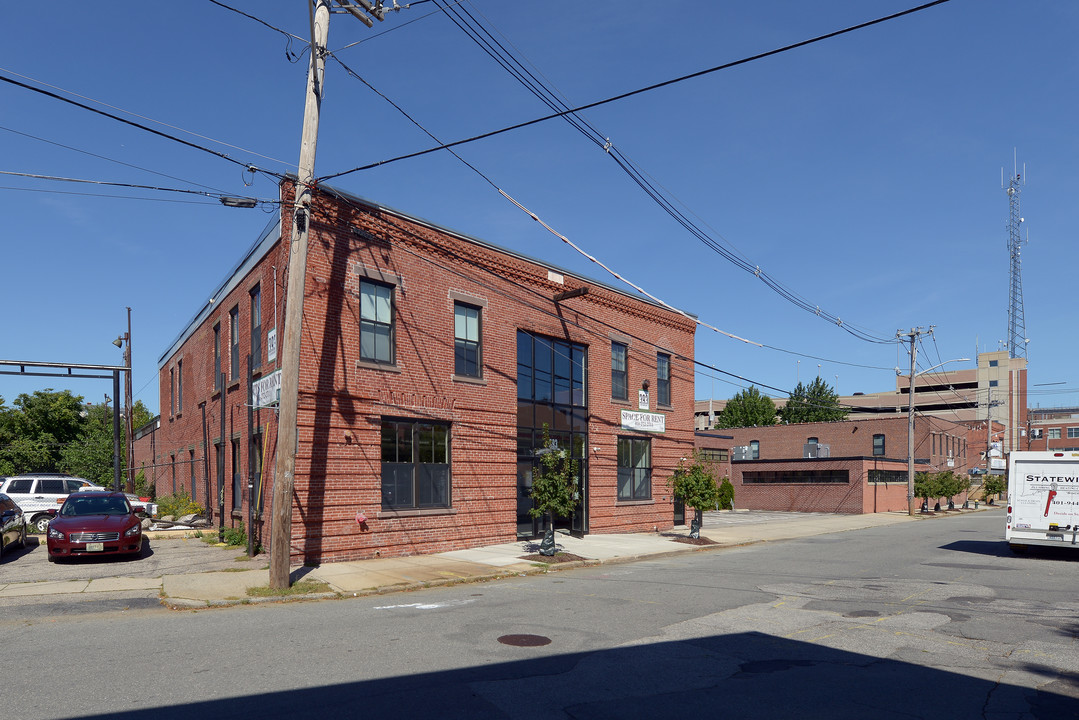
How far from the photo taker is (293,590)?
1338cm

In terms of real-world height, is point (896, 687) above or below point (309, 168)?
below

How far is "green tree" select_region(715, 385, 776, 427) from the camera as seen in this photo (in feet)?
273

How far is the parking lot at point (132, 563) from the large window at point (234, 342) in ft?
16.0

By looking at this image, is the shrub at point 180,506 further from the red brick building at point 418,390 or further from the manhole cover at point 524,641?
the manhole cover at point 524,641

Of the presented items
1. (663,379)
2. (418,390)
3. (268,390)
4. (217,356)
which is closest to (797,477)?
(663,379)

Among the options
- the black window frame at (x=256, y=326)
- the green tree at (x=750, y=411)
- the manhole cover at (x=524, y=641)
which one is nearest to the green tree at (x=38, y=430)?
the black window frame at (x=256, y=326)

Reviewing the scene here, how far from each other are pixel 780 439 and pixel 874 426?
7.59 metres

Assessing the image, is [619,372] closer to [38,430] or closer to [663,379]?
[663,379]

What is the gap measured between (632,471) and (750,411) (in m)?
60.3

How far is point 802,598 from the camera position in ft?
42.2

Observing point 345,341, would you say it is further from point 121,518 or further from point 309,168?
point 121,518

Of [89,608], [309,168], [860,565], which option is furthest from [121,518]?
[860,565]

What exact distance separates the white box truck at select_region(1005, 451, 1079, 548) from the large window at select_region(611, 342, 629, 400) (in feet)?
38.6

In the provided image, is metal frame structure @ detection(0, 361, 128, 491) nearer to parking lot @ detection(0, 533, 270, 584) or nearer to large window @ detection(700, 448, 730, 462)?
parking lot @ detection(0, 533, 270, 584)
